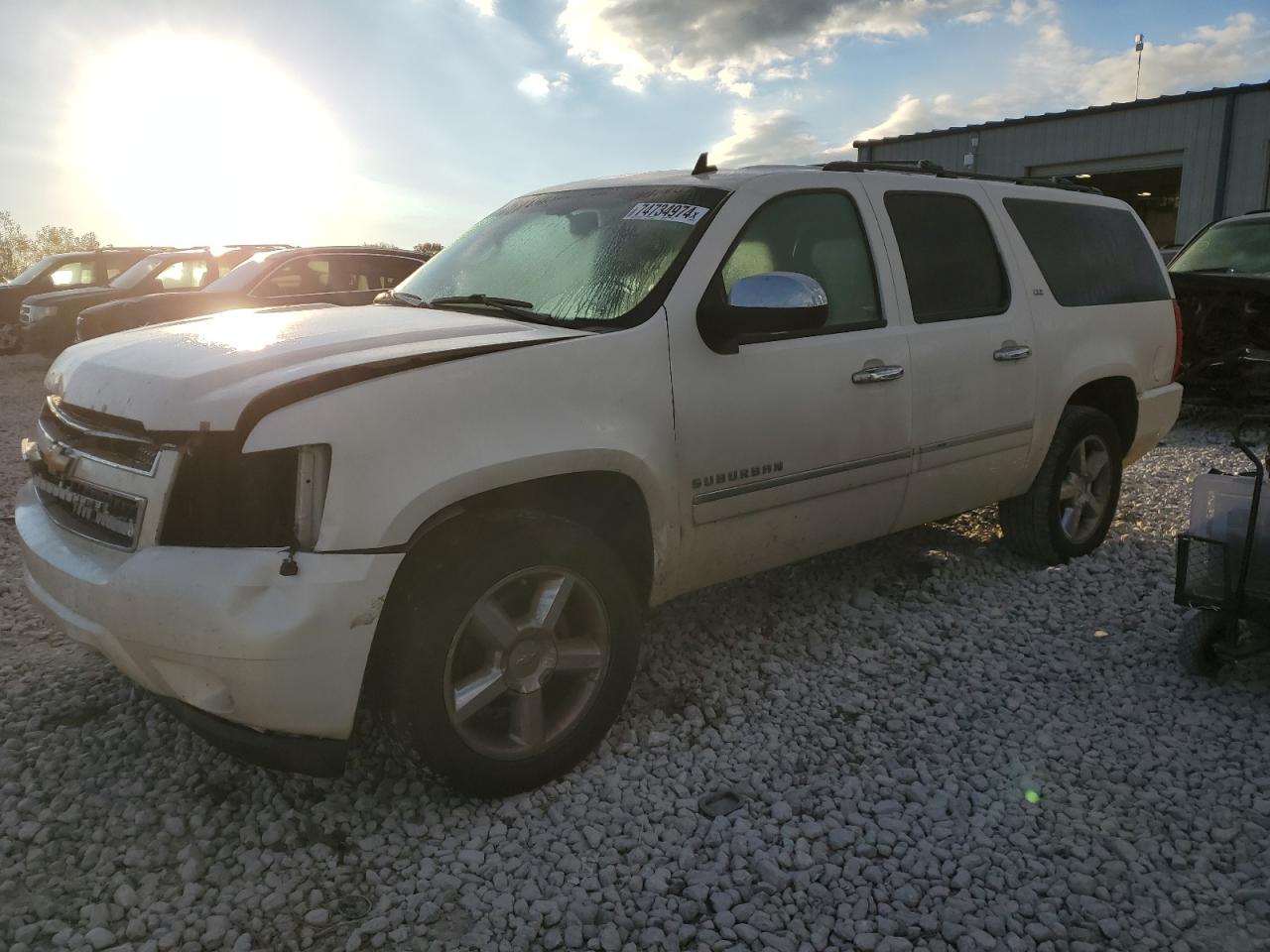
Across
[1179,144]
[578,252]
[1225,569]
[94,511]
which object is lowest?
[1225,569]

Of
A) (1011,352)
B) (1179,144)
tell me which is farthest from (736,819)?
(1179,144)

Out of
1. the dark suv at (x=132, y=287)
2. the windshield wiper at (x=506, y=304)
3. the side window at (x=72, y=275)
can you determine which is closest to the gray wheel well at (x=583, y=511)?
the windshield wiper at (x=506, y=304)

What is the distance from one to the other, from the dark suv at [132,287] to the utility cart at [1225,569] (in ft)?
40.8

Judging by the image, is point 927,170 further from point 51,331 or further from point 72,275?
point 72,275

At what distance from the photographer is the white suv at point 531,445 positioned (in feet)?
7.50

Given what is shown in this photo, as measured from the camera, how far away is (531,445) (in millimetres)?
2594

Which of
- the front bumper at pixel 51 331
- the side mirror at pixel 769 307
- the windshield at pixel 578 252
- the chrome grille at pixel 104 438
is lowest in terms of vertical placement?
the front bumper at pixel 51 331

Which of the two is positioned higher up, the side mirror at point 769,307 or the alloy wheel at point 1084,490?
the side mirror at point 769,307

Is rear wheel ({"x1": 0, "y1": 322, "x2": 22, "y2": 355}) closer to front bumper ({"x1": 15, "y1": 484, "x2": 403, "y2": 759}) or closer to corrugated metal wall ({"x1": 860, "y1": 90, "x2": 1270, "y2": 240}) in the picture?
front bumper ({"x1": 15, "y1": 484, "x2": 403, "y2": 759})

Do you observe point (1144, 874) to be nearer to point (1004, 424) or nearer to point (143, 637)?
point (1004, 424)

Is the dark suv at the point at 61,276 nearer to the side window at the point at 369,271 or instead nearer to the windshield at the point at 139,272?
the windshield at the point at 139,272

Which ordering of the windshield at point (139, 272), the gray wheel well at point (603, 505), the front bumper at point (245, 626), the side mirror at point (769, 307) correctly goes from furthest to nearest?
the windshield at point (139, 272)
the side mirror at point (769, 307)
the gray wheel well at point (603, 505)
the front bumper at point (245, 626)

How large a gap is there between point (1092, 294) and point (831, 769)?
2.93m

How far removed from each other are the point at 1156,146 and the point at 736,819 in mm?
22806
